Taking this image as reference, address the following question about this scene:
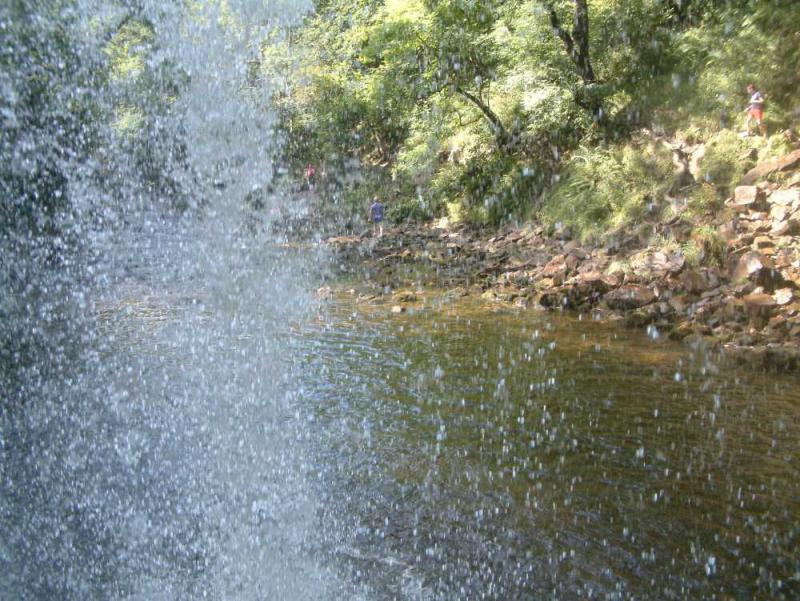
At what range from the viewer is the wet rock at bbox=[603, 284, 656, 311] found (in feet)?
37.5

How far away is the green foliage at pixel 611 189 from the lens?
50.1 feet

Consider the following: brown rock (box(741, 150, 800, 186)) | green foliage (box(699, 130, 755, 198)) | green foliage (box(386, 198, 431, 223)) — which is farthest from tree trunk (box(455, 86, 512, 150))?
brown rock (box(741, 150, 800, 186))

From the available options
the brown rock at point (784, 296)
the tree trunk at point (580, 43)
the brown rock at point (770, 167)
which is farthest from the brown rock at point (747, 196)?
the tree trunk at point (580, 43)

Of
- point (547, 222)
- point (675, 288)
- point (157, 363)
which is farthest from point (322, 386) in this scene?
point (547, 222)

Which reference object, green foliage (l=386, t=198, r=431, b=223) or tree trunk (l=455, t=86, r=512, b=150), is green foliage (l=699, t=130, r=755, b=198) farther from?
green foliage (l=386, t=198, r=431, b=223)

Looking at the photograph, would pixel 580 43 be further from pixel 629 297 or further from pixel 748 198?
pixel 629 297

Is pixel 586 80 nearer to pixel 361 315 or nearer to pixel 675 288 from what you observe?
pixel 675 288

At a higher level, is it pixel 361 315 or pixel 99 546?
pixel 99 546

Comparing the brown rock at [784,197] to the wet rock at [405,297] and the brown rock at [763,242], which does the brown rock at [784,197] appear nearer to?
the brown rock at [763,242]

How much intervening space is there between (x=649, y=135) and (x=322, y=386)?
40.9 feet

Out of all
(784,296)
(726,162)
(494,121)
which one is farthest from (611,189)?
(784,296)

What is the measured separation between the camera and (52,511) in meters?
5.07

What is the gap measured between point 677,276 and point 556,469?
6.90 meters

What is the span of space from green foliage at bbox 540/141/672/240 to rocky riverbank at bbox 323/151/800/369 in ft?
1.76
